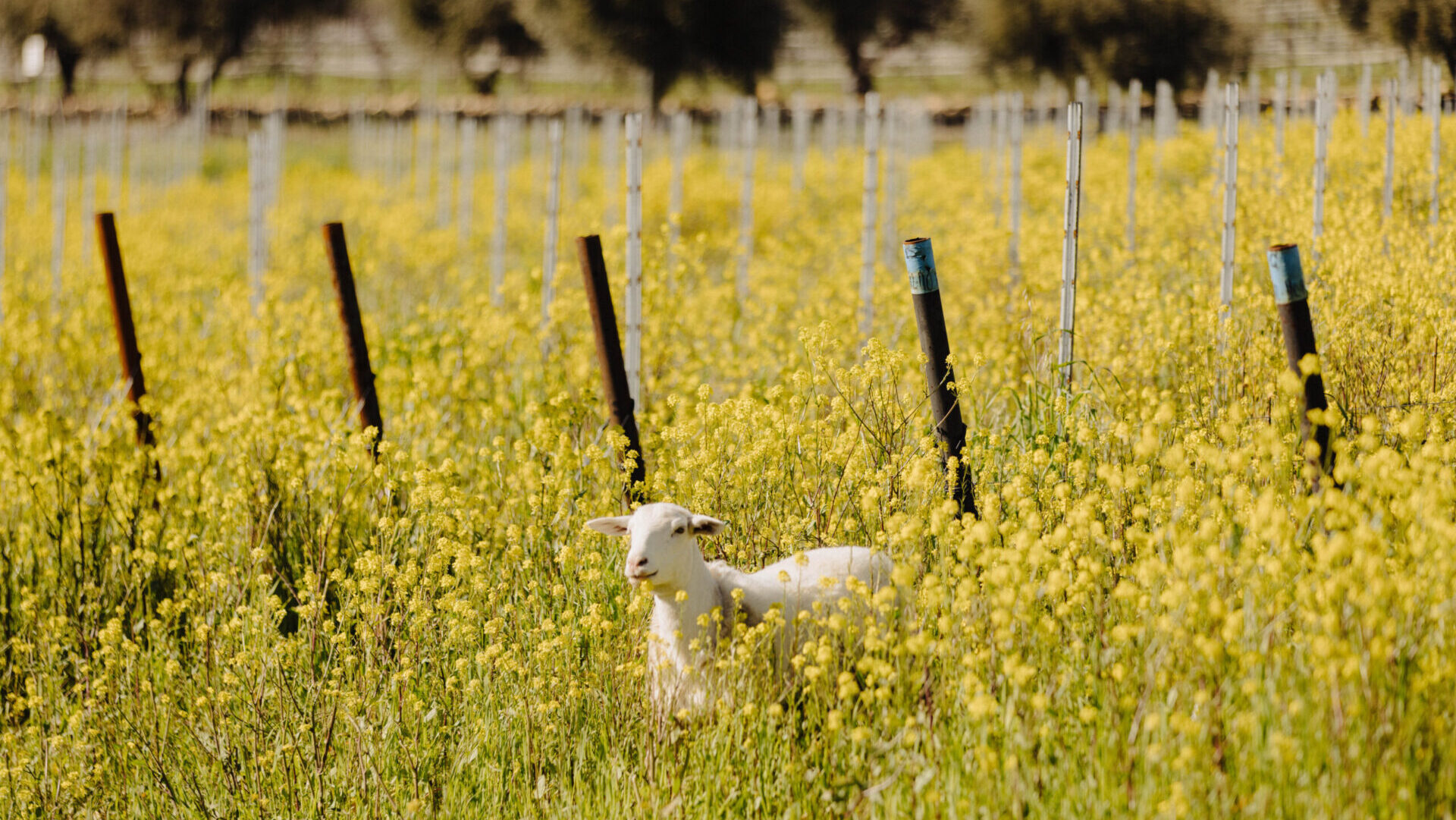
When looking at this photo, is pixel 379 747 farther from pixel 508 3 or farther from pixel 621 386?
pixel 508 3

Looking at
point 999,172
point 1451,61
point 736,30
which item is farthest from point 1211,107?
point 736,30

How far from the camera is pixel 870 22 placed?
116 ft

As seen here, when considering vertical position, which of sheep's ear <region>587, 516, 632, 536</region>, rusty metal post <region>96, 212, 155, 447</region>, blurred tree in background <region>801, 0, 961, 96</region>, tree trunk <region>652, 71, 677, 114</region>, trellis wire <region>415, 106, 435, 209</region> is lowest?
sheep's ear <region>587, 516, 632, 536</region>

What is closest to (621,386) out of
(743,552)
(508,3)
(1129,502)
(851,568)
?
(743,552)

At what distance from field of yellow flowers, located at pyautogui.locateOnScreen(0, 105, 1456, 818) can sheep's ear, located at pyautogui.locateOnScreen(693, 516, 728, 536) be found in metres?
0.27

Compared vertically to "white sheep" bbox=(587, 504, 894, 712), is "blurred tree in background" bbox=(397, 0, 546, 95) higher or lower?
higher

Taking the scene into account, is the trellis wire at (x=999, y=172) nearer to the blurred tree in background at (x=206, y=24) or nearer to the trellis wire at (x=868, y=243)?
the trellis wire at (x=868, y=243)

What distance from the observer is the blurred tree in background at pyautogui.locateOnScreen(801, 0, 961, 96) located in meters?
35.0

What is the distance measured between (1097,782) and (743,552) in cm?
182

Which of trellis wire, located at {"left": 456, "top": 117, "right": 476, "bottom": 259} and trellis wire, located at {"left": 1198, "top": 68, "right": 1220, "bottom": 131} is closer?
trellis wire, located at {"left": 456, "top": 117, "right": 476, "bottom": 259}

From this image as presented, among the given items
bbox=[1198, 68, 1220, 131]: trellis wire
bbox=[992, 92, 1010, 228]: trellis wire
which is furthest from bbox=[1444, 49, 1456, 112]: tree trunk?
bbox=[992, 92, 1010, 228]: trellis wire

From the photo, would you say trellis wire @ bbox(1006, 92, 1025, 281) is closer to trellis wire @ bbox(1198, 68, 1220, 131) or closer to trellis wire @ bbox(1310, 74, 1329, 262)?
trellis wire @ bbox(1310, 74, 1329, 262)

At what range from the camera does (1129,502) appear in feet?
14.1

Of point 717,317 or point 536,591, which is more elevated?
point 717,317
